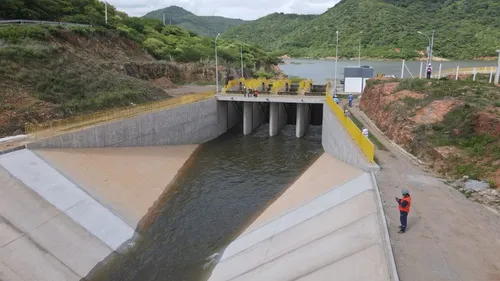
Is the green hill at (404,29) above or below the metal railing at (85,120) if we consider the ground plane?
above

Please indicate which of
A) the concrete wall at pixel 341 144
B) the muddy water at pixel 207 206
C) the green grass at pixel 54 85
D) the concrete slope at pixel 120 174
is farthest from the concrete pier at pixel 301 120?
the concrete slope at pixel 120 174

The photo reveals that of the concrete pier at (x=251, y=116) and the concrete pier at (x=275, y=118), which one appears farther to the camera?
the concrete pier at (x=251, y=116)

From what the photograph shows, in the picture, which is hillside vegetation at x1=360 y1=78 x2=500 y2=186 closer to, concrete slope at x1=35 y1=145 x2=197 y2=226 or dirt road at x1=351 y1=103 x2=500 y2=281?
dirt road at x1=351 y1=103 x2=500 y2=281

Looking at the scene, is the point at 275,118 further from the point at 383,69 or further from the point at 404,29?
the point at 404,29

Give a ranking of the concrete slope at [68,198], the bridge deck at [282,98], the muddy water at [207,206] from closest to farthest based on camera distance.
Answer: the muddy water at [207,206] < the concrete slope at [68,198] < the bridge deck at [282,98]

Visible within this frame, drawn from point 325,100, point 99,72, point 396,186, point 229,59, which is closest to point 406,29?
point 229,59

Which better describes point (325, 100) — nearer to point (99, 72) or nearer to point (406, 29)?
point (99, 72)

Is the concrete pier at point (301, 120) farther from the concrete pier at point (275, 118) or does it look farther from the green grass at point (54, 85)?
the green grass at point (54, 85)
